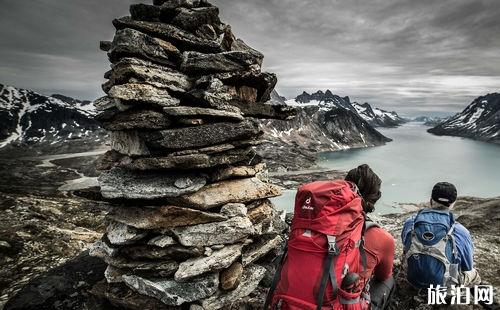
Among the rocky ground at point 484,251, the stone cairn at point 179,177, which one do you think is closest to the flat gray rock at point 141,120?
the stone cairn at point 179,177

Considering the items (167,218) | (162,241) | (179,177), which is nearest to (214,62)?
(179,177)

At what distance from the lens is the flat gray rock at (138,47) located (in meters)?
9.05

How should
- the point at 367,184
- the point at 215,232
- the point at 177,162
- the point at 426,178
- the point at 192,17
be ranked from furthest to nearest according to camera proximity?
the point at 426,178, the point at 192,17, the point at 215,232, the point at 177,162, the point at 367,184

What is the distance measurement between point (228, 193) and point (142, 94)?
3660 millimetres

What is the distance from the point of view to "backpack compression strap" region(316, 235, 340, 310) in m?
4.95

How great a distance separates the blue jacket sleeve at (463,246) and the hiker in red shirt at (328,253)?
2.30m

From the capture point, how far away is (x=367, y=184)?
6.20 metres

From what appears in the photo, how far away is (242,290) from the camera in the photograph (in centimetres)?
904

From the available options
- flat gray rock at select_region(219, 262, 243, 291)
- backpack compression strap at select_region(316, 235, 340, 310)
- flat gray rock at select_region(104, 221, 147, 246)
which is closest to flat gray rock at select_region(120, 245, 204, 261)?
flat gray rock at select_region(104, 221, 147, 246)

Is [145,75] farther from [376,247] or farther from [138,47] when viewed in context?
[376,247]

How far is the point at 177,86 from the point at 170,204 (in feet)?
11.5

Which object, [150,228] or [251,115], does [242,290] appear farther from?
[251,115]

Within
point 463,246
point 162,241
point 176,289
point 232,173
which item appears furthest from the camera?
point 232,173

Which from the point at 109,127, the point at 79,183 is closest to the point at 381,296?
the point at 109,127
